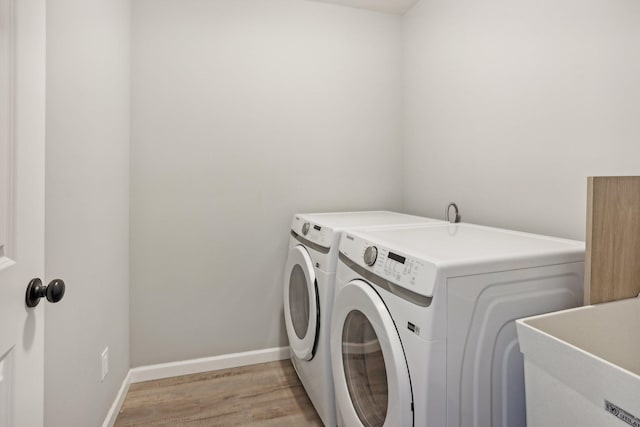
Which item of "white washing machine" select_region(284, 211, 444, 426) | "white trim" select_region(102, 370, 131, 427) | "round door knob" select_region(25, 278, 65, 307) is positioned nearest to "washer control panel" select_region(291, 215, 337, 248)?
"white washing machine" select_region(284, 211, 444, 426)

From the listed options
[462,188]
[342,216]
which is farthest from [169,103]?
[462,188]

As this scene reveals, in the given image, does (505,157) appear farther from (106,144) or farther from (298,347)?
(106,144)

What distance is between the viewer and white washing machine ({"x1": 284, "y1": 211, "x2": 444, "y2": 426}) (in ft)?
4.77

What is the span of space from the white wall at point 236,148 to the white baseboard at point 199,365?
0.13 feet

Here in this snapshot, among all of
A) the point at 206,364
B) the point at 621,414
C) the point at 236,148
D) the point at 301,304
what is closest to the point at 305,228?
the point at 301,304

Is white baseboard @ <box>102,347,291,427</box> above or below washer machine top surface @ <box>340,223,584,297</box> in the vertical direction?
below

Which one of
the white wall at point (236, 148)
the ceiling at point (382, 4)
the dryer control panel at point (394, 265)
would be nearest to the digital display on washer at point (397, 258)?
the dryer control panel at point (394, 265)

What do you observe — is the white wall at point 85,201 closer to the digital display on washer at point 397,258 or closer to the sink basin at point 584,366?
the digital display on washer at point 397,258

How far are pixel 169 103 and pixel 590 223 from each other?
79.1 inches

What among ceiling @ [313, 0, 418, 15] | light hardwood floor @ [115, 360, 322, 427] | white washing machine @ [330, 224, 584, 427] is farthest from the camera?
ceiling @ [313, 0, 418, 15]

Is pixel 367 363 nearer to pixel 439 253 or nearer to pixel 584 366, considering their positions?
pixel 439 253

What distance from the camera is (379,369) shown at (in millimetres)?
1062

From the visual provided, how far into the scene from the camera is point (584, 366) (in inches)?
26.5

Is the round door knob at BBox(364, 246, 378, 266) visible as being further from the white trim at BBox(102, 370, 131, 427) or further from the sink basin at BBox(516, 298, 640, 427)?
the white trim at BBox(102, 370, 131, 427)
